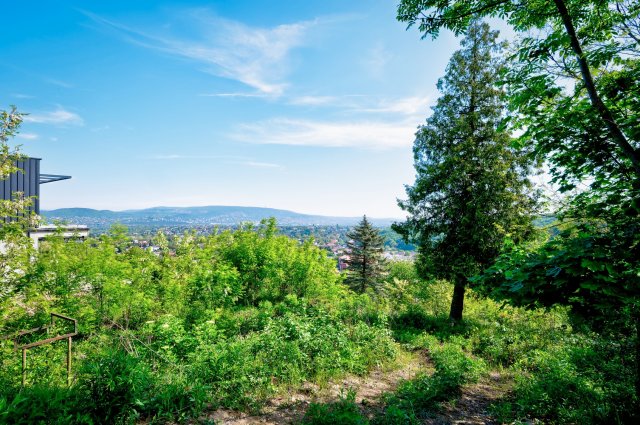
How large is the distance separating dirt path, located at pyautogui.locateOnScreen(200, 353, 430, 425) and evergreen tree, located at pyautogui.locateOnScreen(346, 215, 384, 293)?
28.6m

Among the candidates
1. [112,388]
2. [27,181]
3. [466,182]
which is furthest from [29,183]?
[466,182]

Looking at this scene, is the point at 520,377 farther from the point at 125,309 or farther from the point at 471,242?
the point at 125,309

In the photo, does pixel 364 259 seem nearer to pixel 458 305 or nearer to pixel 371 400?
pixel 458 305

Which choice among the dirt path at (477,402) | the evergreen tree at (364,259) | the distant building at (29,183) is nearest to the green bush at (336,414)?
the dirt path at (477,402)

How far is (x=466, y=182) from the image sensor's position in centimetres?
1143

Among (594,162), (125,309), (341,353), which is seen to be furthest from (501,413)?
(125,309)

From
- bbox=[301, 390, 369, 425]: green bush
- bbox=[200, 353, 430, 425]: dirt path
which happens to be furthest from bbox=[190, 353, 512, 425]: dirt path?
bbox=[301, 390, 369, 425]: green bush

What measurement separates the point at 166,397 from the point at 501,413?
587cm

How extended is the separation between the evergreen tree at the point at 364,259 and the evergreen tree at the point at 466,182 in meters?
23.7

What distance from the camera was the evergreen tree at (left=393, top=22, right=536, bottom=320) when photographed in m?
10.8

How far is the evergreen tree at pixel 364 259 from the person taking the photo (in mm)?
36125

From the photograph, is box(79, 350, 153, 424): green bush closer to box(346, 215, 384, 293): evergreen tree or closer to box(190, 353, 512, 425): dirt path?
box(190, 353, 512, 425): dirt path

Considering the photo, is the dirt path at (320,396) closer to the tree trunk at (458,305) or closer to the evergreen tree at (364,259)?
the tree trunk at (458,305)

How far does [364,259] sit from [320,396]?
3162 centimetres
